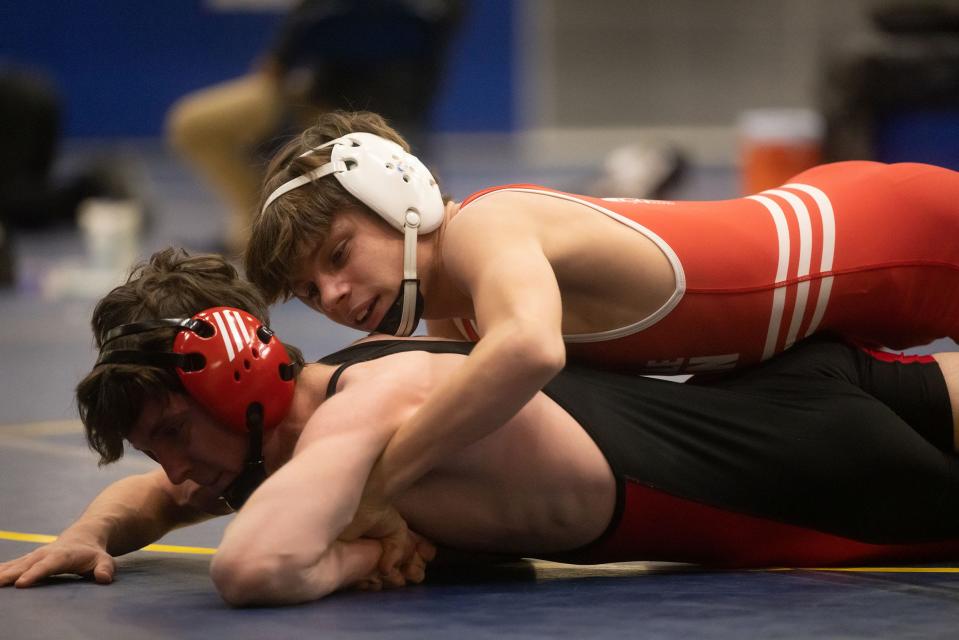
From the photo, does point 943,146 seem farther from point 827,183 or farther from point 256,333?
point 256,333

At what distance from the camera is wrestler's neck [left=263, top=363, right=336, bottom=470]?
263 centimetres

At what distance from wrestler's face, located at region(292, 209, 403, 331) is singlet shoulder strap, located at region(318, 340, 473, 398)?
10cm

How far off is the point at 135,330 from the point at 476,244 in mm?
591

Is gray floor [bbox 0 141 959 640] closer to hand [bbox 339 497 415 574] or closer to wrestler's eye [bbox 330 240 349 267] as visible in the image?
hand [bbox 339 497 415 574]

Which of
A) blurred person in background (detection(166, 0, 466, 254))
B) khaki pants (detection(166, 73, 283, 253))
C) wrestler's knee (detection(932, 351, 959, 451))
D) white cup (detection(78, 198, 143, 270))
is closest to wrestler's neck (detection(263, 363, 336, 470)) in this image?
wrestler's knee (detection(932, 351, 959, 451))

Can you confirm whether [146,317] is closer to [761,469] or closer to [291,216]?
[291,216]

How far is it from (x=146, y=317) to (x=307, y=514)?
19.8 inches

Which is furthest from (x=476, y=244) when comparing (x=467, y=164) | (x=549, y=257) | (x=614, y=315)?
(x=467, y=164)

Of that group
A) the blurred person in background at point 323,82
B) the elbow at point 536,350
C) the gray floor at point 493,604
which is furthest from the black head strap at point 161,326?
the blurred person in background at point 323,82

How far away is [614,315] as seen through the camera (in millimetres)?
2801

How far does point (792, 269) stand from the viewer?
293 centimetres

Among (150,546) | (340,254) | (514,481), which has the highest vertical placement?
(340,254)

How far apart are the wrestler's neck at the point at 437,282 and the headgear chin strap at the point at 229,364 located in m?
0.38

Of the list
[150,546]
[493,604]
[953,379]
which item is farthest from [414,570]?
[953,379]
